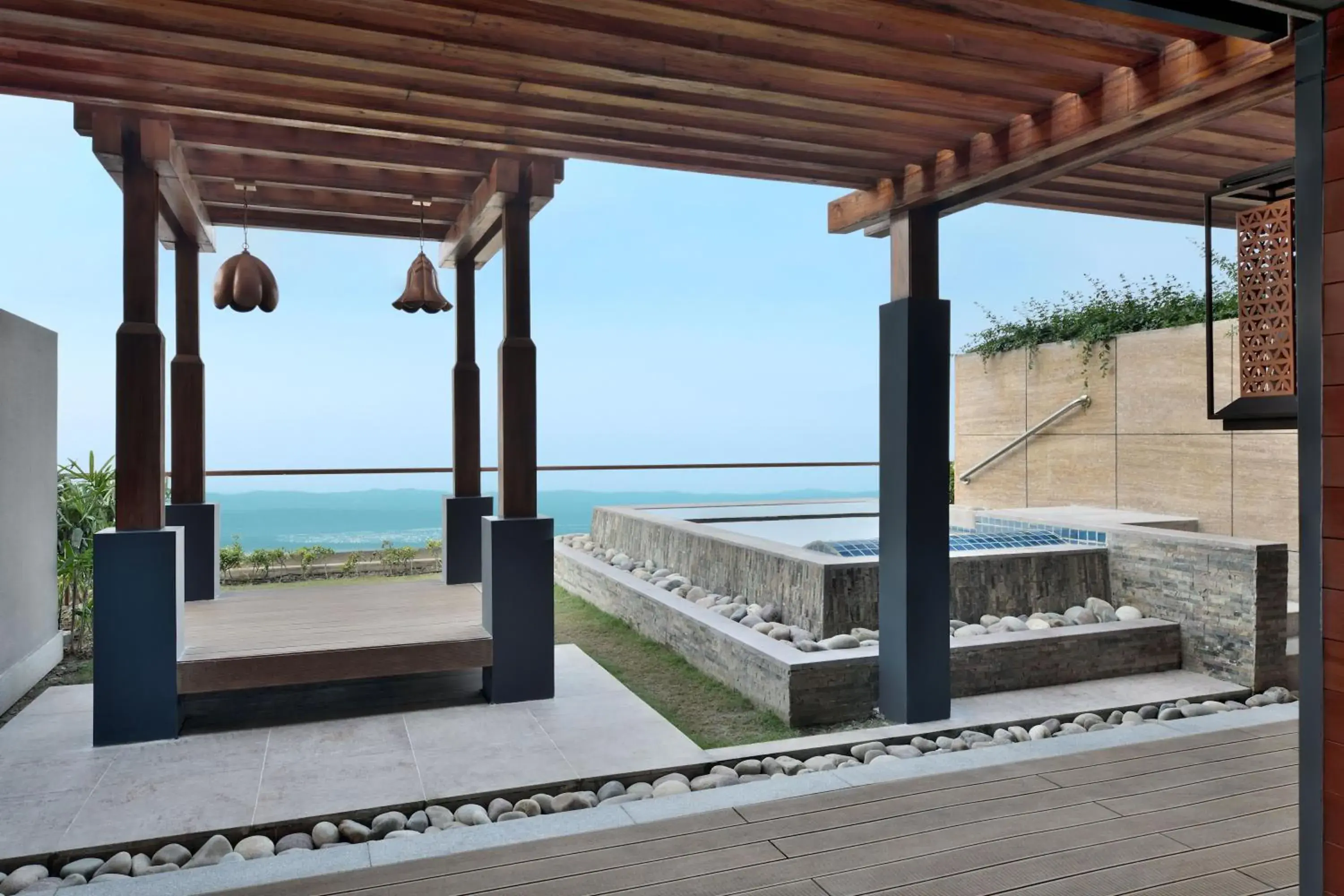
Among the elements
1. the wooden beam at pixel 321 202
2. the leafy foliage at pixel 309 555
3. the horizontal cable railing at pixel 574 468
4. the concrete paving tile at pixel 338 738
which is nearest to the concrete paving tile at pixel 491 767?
the concrete paving tile at pixel 338 738

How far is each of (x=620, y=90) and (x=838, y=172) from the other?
54.1 inches

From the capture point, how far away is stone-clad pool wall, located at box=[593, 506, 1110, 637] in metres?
4.89

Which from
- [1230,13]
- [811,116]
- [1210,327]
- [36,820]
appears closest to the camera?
[1230,13]

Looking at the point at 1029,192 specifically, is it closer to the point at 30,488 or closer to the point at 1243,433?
the point at 1243,433

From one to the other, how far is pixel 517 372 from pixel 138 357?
5.33 ft

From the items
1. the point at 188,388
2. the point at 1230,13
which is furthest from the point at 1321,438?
the point at 188,388

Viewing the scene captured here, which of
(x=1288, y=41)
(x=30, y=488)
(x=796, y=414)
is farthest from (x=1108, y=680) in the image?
(x=796, y=414)

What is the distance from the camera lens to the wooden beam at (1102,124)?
266cm

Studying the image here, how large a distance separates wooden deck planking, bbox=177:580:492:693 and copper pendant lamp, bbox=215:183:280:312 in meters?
1.63

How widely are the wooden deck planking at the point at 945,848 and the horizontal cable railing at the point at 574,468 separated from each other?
5.61 metres

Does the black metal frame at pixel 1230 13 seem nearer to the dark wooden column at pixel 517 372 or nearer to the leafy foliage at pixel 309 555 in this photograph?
the dark wooden column at pixel 517 372

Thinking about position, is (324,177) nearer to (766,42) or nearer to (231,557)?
(766,42)

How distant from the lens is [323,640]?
13.9 feet

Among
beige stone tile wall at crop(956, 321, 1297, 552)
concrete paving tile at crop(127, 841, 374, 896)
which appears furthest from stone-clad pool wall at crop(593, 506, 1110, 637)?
concrete paving tile at crop(127, 841, 374, 896)
